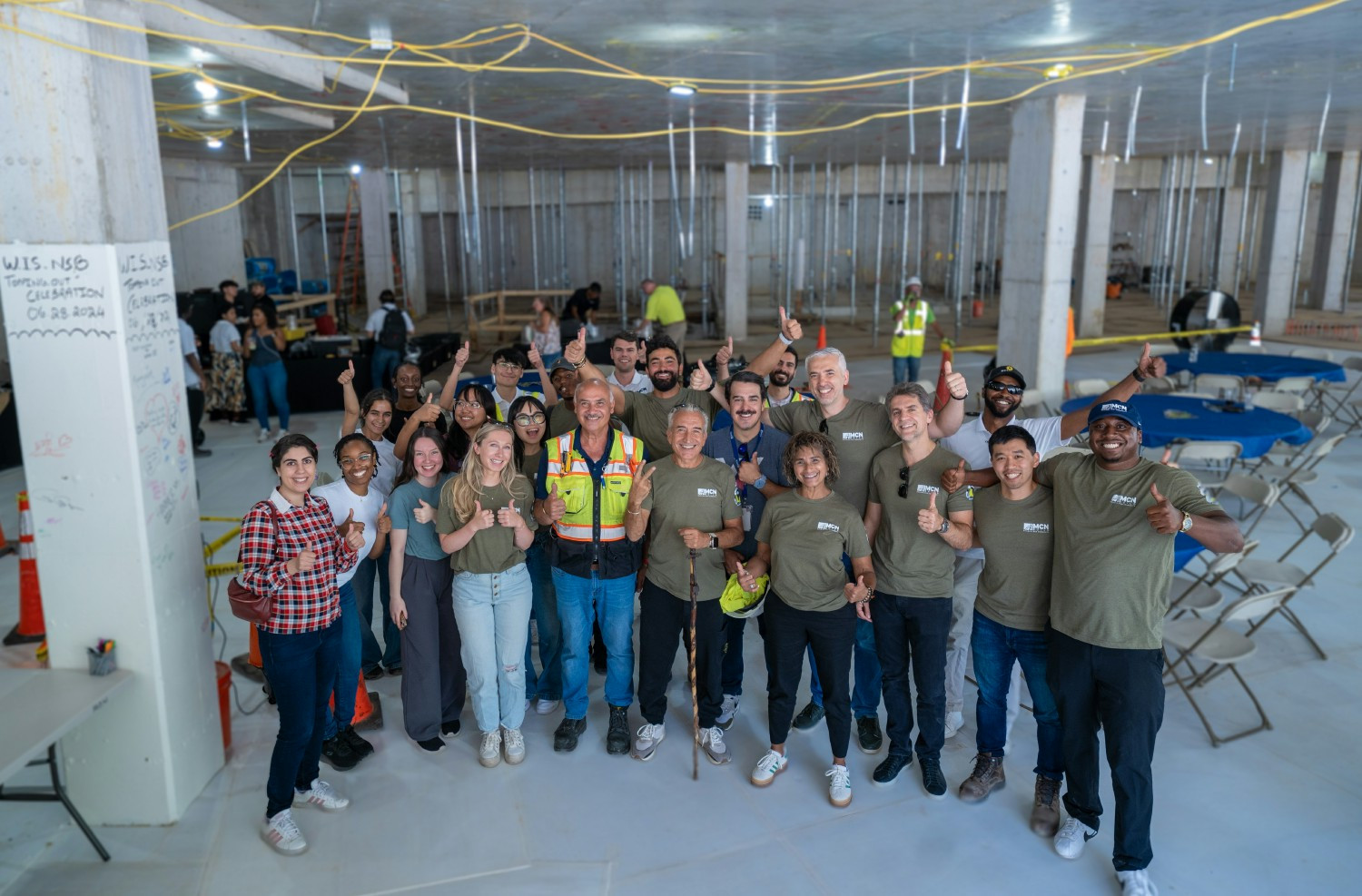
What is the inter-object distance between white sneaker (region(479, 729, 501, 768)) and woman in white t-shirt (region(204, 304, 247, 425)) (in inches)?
300

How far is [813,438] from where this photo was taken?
3697 mm

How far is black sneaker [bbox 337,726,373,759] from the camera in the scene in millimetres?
4215

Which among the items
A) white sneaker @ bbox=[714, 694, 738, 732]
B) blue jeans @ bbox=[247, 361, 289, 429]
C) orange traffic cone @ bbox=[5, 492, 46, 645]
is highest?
blue jeans @ bbox=[247, 361, 289, 429]

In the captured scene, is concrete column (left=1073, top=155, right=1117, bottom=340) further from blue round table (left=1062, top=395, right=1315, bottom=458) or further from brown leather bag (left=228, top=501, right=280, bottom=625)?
brown leather bag (left=228, top=501, right=280, bottom=625)

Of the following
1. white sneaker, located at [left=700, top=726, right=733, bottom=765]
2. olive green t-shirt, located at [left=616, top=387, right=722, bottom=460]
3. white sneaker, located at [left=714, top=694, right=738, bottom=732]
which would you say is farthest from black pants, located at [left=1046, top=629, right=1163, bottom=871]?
olive green t-shirt, located at [left=616, top=387, right=722, bottom=460]

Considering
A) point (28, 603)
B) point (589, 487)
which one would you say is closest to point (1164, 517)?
point (589, 487)

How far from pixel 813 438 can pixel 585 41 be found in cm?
404

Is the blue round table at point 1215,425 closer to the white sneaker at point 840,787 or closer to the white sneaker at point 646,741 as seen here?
the white sneaker at point 840,787

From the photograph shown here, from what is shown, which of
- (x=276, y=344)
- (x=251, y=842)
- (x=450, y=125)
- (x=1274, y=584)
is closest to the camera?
(x=251, y=842)

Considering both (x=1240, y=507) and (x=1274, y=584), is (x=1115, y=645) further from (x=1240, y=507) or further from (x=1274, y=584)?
(x=1240, y=507)

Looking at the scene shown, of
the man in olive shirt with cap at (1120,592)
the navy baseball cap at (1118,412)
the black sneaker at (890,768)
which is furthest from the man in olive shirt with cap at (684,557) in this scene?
the navy baseball cap at (1118,412)

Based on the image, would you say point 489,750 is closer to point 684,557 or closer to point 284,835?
point 284,835

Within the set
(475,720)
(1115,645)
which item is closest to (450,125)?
(475,720)

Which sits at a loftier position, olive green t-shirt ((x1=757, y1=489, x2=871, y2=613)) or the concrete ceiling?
the concrete ceiling
